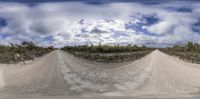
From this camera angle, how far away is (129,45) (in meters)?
78.4

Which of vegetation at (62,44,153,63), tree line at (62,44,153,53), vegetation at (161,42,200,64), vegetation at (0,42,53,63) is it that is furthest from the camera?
tree line at (62,44,153,53)

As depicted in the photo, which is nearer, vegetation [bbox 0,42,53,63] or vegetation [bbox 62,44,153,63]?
vegetation [bbox 0,42,53,63]

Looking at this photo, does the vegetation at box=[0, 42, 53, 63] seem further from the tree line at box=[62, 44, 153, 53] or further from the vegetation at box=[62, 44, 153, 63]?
the tree line at box=[62, 44, 153, 53]

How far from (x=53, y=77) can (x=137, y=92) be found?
6722 millimetres

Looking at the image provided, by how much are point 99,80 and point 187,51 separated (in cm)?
2697

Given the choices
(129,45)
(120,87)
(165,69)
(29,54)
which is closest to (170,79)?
(165,69)

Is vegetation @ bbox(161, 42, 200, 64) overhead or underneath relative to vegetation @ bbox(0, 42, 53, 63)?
underneath

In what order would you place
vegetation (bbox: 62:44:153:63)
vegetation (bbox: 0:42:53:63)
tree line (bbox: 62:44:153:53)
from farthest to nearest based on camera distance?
tree line (bbox: 62:44:153:53), vegetation (bbox: 62:44:153:63), vegetation (bbox: 0:42:53:63)

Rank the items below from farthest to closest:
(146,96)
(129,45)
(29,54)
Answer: (129,45) < (29,54) < (146,96)

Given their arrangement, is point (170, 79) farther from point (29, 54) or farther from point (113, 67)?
point (29, 54)

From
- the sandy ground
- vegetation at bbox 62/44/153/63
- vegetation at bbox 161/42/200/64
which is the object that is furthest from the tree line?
the sandy ground

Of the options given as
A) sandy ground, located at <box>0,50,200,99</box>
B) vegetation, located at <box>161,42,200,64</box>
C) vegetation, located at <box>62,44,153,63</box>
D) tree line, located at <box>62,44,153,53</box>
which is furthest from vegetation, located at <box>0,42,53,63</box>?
vegetation, located at <box>161,42,200,64</box>

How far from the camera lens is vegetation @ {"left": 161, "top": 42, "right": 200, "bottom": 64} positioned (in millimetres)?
57419

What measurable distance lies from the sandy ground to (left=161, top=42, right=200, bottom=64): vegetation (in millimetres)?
12440
